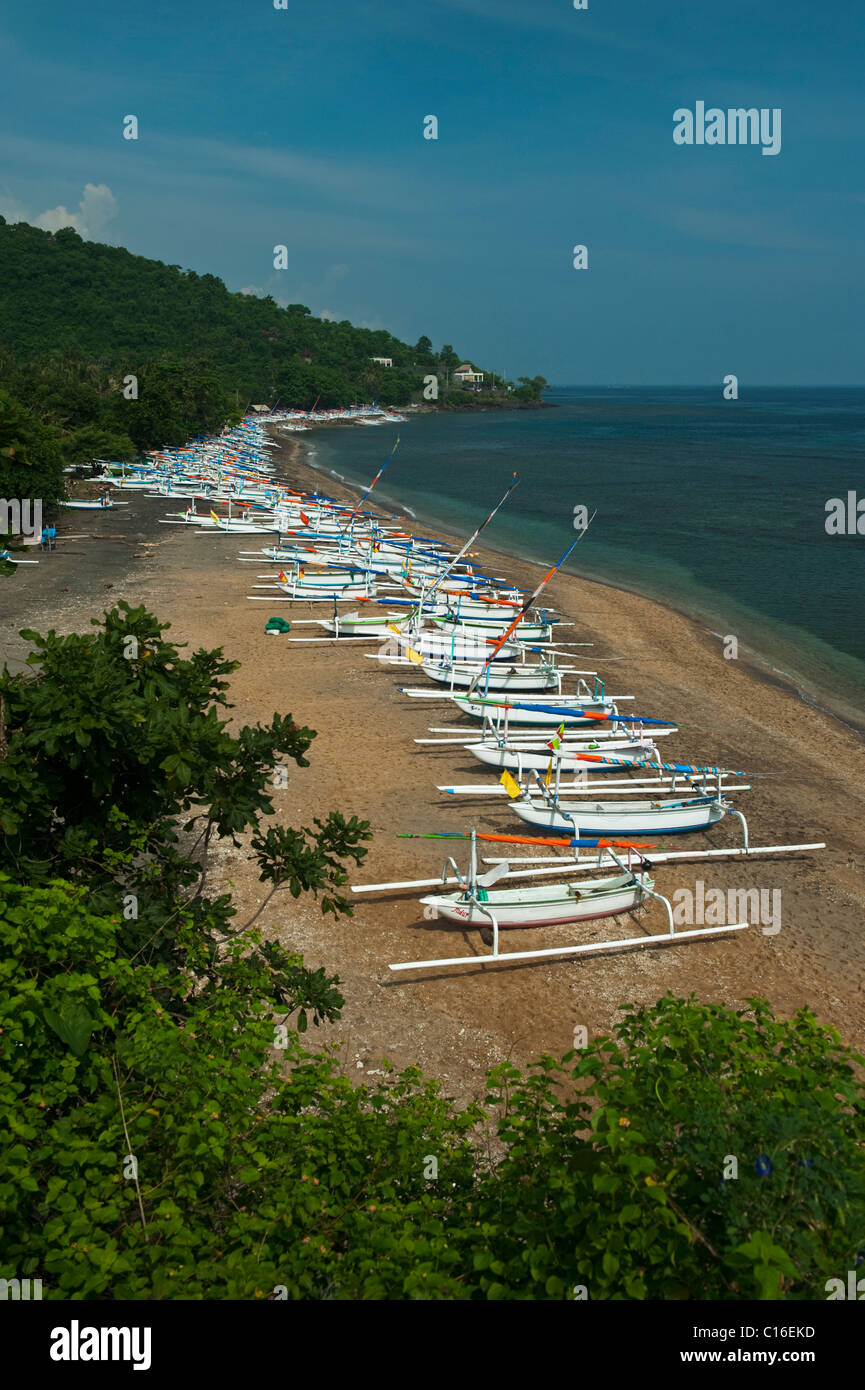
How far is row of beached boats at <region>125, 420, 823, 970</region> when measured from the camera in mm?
13562

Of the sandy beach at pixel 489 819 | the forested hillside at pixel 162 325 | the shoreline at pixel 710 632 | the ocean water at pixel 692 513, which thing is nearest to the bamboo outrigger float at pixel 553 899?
the sandy beach at pixel 489 819

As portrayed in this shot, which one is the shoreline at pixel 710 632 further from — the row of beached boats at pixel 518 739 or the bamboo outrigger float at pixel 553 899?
the bamboo outrigger float at pixel 553 899

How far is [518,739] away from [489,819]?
9.66 feet

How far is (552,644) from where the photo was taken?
2720cm

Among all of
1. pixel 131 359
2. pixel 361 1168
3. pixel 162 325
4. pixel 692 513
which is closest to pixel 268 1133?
pixel 361 1168

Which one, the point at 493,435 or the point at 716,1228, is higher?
the point at 493,435

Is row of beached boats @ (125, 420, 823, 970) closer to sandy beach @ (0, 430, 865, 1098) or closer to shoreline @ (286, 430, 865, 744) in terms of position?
sandy beach @ (0, 430, 865, 1098)

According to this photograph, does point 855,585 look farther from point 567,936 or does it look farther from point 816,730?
point 567,936

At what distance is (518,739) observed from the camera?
1959 centimetres

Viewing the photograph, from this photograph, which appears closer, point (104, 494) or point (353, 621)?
point (353, 621)

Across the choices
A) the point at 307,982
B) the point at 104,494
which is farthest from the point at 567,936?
the point at 104,494

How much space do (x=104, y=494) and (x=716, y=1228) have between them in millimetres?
52448

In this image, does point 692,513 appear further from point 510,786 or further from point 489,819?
point 510,786
